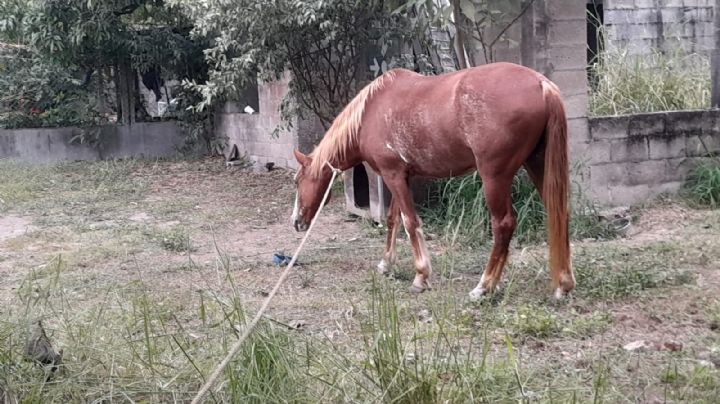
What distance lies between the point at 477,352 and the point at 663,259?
2367mm

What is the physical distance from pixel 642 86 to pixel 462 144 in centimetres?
367

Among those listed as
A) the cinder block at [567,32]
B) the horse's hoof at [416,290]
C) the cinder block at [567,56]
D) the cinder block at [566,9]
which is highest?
the cinder block at [566,9]

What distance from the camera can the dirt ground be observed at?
354 cm

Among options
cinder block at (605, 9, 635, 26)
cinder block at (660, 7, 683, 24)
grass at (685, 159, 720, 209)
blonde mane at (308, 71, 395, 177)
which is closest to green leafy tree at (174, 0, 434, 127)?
blonde mane at (308, 71, 395, 177)

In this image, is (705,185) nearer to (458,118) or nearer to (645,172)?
(645,172)

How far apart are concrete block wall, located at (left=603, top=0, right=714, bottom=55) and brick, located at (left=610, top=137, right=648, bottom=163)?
142 inches

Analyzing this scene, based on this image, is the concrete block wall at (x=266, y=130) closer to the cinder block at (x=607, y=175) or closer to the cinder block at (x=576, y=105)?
the cinder block at (x=576, y=105)

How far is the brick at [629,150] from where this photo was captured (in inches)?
285

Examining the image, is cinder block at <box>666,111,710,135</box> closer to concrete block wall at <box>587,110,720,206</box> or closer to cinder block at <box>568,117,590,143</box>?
concrete block wall at <box>587,110,720,206</box>

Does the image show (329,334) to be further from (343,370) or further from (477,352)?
(343,370)

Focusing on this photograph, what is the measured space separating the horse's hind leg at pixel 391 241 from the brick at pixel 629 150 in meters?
2.57

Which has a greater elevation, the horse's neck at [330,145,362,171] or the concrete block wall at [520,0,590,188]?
the concrete block wall at [520,0,590,188]

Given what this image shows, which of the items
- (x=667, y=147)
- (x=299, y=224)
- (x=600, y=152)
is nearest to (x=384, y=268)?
(x=299, y=224)

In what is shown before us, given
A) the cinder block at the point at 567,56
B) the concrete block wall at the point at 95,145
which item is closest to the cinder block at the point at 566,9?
the cinder block at the point at 567,56
